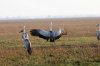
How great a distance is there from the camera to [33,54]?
15.9 meters

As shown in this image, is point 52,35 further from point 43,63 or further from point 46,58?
point 43,63

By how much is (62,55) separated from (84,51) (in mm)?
1722

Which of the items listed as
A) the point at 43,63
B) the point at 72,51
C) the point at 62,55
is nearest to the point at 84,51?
the point at 72,51

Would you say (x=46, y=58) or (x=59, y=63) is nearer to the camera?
(x=59, y=63)

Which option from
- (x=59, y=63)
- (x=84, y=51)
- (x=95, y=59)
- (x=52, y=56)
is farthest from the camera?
(x=84, y=51)

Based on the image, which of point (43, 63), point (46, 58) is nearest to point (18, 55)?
point (46, 58)

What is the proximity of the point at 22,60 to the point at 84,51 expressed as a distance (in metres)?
4.10

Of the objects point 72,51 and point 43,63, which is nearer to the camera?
point 43,63

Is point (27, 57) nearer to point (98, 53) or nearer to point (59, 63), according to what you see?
point (59, 63)

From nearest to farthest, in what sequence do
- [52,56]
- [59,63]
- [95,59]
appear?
[59,63]
[95,59]
[52,56]

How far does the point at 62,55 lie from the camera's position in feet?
50.5

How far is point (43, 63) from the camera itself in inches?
517

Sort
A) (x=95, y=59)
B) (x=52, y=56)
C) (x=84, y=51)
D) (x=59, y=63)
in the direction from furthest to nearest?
(x=84, y=51) < (x=52, y=56) < (x=95, y=59) < (x=59, y=63)

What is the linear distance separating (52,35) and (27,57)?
2723mm
